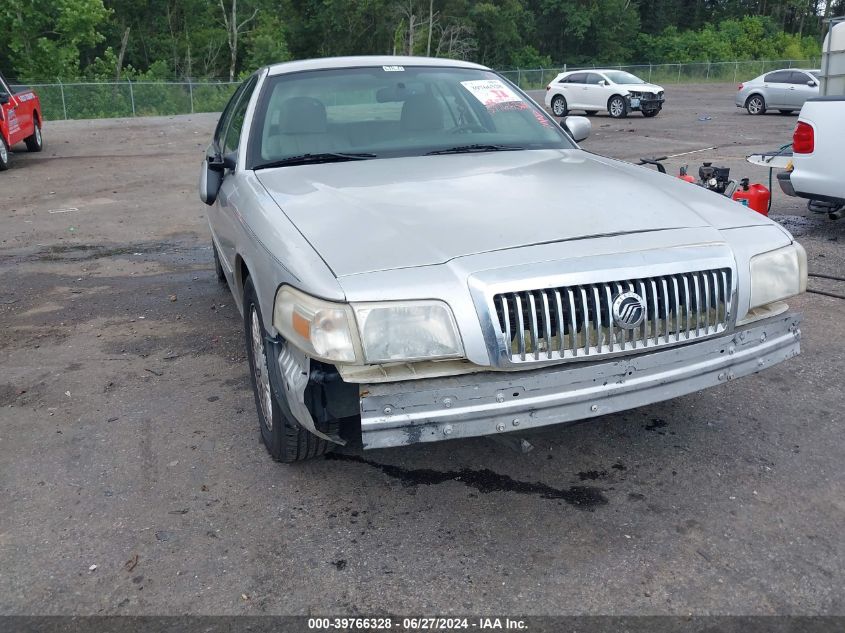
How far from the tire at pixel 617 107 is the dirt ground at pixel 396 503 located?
2020 centimetres

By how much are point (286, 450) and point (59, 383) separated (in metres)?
1.97

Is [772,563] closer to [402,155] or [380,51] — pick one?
[402,155]

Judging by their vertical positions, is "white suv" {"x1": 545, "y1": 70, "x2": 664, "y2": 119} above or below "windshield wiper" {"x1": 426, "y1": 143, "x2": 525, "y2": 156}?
below

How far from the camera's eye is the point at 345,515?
10.6 feet

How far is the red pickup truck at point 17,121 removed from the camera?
14.2m

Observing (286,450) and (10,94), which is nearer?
(286,450)

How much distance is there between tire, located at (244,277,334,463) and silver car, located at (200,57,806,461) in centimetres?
1

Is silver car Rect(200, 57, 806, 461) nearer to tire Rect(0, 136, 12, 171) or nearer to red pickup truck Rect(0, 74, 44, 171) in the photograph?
tire Rect(0, 136, 12, 171)

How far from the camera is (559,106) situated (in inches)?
1051

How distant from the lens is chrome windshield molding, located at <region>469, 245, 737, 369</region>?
2.75 meters

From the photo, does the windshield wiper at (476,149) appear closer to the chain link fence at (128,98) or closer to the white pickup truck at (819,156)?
the white pickup truck at (819,156)

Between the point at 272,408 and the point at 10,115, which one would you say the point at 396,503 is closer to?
the point at 272,408

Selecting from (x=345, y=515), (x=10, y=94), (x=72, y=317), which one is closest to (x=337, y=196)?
(x=345, y=515)

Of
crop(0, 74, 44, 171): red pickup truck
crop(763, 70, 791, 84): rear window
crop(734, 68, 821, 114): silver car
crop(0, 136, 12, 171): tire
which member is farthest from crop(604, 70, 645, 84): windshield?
crop(0, 136, 12, 171): tire
